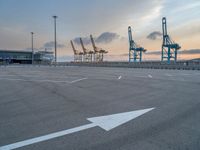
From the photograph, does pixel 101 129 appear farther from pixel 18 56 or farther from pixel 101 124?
Result: pixel 18 56

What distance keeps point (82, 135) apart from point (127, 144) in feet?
3.01

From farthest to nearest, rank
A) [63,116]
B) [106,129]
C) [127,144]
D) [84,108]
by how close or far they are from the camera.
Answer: [84,108] → [63,116] → [106,129] → [127,144]

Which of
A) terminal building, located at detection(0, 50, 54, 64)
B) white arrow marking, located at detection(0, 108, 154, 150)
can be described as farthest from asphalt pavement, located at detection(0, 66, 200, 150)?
terminal building, located at detection(0, 50, 54, 64)

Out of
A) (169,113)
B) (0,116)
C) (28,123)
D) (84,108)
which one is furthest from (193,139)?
(0,116)

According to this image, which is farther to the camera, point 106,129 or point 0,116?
point 0,116

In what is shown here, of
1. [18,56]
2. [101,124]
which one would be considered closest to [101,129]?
[101,124]

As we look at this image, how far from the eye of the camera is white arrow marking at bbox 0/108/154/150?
2846mm

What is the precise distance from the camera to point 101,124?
12.1 feet

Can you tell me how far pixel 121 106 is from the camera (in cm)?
510

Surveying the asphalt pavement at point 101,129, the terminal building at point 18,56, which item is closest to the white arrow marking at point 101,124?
the asphalt pavement at point 101,129

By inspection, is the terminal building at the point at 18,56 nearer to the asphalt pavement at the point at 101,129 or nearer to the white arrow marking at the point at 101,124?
the asphalt pavement at the point at 101,129

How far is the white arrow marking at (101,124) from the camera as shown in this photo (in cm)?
285

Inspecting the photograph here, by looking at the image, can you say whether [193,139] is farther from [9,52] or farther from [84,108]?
[9,52]

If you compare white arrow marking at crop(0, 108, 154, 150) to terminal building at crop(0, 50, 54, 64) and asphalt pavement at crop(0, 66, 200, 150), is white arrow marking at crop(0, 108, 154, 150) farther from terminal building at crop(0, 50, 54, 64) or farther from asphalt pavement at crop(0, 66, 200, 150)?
terminal building at crop(0, 50, 54, 64)
